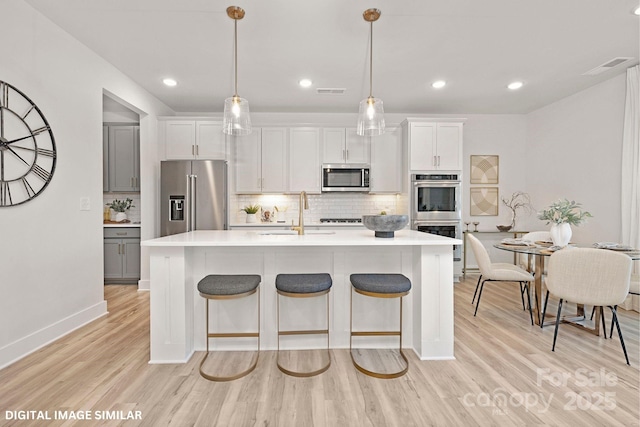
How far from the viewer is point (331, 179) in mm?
4785

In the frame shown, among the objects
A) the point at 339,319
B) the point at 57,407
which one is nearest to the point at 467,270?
the point at 339,319

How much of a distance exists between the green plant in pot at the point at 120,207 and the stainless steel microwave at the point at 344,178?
9.99 ft

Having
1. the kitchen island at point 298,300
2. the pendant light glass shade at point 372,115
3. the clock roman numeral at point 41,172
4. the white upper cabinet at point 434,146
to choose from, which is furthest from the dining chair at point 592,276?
the clock roman numeral at point 41,172

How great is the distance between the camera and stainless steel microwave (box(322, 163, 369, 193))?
4.78m

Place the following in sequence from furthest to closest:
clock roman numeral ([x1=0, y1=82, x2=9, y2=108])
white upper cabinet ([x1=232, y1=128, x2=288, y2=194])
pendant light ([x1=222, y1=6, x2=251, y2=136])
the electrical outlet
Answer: white upper cabinet ([x1=232, y1=128, x2=288, y2=194]) < the electrical outlet < pendant light ([x1=222, y1=6, x2=251, y2=136]) < clock roman numeral ([x1=0, y1=82, x2=9, y2=108])

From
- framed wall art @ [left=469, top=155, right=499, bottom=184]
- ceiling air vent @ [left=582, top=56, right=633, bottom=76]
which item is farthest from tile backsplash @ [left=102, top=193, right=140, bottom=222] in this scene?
ceiling air vent @ [left=582, top=56, right=633, bottom=76]

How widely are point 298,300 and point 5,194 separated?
2.23 m

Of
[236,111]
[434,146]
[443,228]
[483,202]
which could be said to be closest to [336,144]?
[434,146]

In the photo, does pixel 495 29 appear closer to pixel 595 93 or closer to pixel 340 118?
pixel 595 93

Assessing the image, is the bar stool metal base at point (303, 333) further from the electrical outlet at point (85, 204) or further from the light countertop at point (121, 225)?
the light countertop at point (121, 225)

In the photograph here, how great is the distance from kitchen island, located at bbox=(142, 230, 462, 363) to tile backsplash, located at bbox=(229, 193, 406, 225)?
2.72 m

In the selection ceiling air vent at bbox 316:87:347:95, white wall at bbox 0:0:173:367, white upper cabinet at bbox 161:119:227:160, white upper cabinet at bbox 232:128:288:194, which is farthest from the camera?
white upper cabinet at bbox 232:128:288:194

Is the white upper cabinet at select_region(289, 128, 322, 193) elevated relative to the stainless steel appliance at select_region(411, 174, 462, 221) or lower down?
elevated

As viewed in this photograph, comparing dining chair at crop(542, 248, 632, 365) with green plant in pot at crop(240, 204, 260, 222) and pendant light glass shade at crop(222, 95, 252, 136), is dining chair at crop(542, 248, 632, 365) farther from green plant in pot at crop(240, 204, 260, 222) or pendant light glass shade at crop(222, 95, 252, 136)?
green plant in pot at crop(240, 204, 260, 222)
